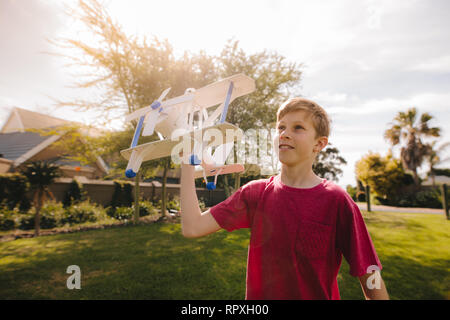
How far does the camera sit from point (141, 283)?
5.06m

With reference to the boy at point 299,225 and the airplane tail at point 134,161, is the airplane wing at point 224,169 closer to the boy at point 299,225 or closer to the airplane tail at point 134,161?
the boy at point 299,225

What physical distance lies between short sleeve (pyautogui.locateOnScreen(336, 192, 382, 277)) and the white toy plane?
2.22 ft

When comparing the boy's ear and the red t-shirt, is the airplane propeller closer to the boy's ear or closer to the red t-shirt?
the red t-shirt

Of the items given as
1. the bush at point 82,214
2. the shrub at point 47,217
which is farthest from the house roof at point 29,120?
the bush at point 82,214

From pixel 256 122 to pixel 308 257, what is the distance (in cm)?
814

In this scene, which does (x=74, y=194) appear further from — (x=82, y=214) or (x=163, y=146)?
(x=163, y=146)

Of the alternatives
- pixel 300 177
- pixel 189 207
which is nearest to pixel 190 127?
pixel 189 207

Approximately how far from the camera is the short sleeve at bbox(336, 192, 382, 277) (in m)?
1.28

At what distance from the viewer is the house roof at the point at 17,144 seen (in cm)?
1806

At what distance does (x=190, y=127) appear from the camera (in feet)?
4.49

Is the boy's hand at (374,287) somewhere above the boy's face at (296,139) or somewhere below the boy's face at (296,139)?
below
